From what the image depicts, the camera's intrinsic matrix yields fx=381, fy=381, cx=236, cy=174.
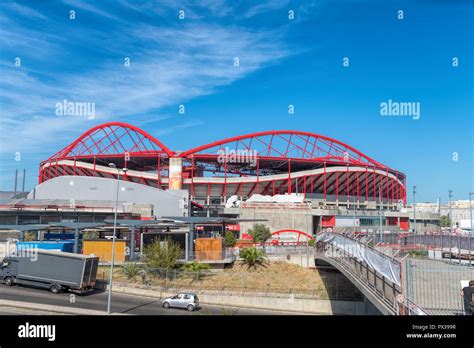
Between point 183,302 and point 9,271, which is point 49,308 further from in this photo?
point 9,271

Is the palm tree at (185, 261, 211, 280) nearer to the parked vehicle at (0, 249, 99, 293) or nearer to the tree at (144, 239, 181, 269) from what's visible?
the tree at (144, 239, 181, 269)

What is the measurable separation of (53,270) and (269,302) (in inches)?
724

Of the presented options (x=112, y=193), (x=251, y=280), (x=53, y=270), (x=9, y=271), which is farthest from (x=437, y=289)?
(x=112, y=193)

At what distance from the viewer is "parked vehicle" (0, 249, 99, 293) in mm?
30156

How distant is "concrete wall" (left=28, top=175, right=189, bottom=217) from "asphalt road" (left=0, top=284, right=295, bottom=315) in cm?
3610

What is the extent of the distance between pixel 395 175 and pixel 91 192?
8513 centimetres

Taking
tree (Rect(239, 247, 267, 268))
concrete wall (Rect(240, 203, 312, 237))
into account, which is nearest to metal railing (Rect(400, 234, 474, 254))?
tree (Rect(239, 247, 267, 268))

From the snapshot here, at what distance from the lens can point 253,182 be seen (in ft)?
309

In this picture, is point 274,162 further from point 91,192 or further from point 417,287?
point 417,287

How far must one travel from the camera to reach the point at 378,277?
16.0m

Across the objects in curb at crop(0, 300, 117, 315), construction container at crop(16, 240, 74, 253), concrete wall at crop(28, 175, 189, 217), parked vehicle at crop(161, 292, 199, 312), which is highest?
concrete wall at crop(28, 175, 189, 217)

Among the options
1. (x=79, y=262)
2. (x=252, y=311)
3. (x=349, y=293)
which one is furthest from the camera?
(x=349, y=293)

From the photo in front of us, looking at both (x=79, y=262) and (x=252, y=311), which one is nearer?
(x=79, y=262)
